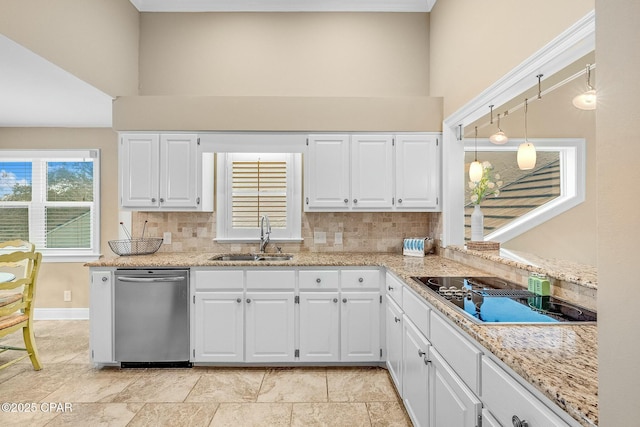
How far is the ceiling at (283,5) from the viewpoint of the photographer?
12.1 ft

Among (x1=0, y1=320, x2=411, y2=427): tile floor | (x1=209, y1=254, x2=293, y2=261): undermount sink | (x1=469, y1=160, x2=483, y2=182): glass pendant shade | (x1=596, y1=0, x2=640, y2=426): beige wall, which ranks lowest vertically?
(x1=0, y1=320, x2=411, y2=427): tile floor

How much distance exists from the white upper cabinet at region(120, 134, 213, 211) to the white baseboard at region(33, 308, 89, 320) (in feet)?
6.37

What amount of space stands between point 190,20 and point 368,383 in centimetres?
390

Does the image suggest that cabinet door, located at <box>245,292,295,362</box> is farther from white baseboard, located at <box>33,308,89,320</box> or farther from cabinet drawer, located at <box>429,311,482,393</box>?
white baseboard, located at <box>33,308,89,320</box>

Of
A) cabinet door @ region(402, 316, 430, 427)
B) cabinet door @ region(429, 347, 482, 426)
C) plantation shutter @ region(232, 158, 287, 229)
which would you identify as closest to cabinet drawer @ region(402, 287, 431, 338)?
cabinet door @ region(402, 316, 430, 427)

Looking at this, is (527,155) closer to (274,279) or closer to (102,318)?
(274,279)

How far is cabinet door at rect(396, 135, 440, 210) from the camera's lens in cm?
344

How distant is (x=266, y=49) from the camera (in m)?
3.75

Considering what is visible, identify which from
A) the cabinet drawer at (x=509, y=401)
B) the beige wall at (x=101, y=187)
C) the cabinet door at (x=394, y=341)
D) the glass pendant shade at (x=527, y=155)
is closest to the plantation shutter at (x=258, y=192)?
the cabinet door at (x=394, y=341)

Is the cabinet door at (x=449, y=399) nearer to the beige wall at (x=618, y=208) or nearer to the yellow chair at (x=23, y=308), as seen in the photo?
the beige wall at (x=618, y=208)

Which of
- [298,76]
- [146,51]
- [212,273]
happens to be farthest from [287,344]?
[146,51]

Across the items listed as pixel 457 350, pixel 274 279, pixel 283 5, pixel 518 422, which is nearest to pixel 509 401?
pixel 518 422

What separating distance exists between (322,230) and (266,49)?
199 centimetres

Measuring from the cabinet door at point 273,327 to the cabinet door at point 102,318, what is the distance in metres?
1.20
